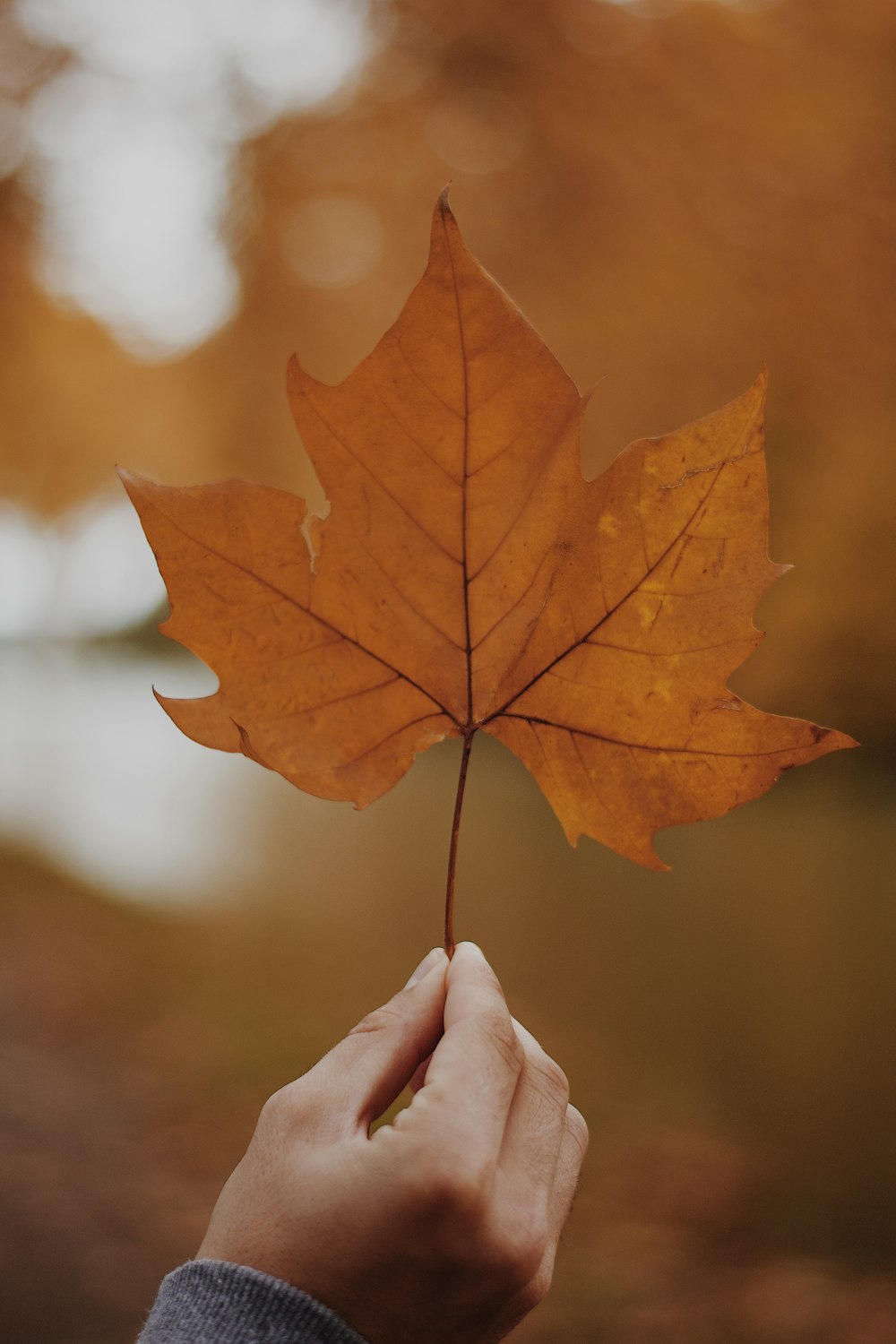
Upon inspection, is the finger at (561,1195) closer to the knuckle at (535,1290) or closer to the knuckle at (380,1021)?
the knuckle at (535,1290)

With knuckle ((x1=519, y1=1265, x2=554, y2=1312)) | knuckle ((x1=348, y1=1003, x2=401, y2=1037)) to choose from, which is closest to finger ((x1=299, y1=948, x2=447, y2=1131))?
knuckle ((x1=348, y1=1003, x2=401, y2=1037))

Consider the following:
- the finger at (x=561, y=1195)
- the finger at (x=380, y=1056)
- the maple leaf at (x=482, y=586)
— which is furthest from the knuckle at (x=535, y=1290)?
the maple leaf at (x=482, y=586)

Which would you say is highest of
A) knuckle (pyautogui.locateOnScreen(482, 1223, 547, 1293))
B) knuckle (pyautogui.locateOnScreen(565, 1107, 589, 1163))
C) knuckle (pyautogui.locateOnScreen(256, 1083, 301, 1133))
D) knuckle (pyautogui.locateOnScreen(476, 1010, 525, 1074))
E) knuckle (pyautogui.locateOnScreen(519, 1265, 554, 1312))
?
knuckle (pyautogui.locateOnScreen(476, 1010, 525, 1074))

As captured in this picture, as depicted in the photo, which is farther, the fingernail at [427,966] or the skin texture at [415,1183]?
the fingernail at [427,966]

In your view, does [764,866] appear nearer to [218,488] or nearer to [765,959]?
[765,959]

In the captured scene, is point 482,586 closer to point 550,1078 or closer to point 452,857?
point 452,857

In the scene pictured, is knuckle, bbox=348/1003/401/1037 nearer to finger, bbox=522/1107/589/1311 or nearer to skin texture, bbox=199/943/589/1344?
skin texture, bbox=199/943/589/1344

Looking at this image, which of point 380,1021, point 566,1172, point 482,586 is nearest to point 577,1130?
point 566,1172

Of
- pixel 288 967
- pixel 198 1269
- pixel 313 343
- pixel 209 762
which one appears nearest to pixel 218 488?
pixel 198 1269
